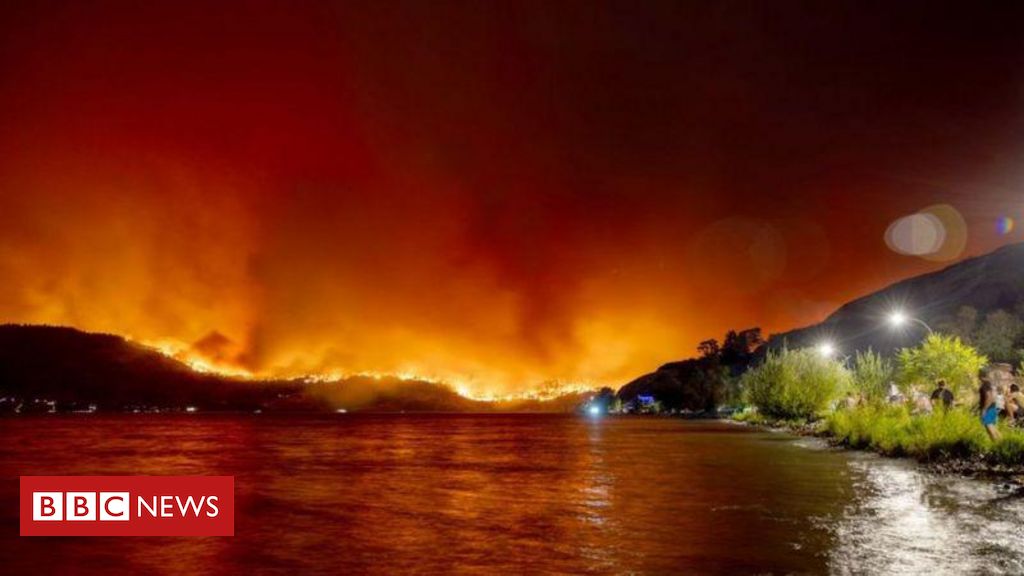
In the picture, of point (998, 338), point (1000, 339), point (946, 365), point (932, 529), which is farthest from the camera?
point (998, 338)

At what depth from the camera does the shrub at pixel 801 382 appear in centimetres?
8269

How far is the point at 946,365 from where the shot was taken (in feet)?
196

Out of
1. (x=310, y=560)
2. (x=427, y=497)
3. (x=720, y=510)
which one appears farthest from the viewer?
(x=427, y=497)

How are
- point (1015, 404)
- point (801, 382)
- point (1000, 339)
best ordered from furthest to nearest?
point (1000, 339) < point (801, 382) < point (1015, 404)

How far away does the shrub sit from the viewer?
82688 mm

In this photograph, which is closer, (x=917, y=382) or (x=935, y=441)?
(x=935, y=441)

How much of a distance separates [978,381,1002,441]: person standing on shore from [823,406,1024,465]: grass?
1.49 feet

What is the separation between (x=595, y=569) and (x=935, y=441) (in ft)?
95.5

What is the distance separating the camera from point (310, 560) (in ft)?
59.3

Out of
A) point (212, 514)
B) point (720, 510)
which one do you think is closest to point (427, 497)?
point (212, 514)

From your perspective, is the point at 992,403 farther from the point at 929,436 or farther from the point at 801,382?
the point at 801,382

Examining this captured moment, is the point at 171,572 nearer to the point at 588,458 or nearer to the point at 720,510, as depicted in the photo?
the point at 720,510

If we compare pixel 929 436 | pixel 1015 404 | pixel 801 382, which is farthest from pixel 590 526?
pixel 801 382

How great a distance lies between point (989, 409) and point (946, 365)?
29031mm
